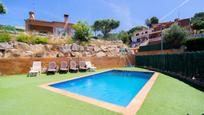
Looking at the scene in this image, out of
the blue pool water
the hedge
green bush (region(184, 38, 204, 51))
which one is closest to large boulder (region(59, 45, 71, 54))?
the blue pool water

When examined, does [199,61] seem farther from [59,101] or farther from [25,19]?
[25,19]

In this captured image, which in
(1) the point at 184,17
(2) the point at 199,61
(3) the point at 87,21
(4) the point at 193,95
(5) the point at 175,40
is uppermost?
(1) the point at 184,17

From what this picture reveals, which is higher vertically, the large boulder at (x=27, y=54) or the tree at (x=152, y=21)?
the tree at (x=152, y=21)

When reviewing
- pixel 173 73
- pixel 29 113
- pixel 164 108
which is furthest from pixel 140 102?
pixel 173 73

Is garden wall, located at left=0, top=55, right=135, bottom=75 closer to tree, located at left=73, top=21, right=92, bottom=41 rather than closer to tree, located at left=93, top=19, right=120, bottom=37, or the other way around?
tree, located at left=73, top=21, right=92, bottom=41

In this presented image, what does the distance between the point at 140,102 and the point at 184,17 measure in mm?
41059

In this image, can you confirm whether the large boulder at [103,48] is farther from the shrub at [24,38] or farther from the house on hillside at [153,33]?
the house on hillside at [153,33]

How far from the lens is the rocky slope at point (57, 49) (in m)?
14.0

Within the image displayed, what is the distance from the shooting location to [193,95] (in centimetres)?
535

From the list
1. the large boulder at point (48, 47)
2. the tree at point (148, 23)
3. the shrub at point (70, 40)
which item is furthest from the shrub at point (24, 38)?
the tree at point (148, 23)

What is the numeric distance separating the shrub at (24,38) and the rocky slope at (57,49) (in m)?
0.53

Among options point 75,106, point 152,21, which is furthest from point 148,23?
point 75,106

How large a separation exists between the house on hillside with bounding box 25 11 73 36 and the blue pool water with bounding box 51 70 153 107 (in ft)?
42.3

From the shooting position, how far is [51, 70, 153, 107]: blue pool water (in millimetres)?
6516
